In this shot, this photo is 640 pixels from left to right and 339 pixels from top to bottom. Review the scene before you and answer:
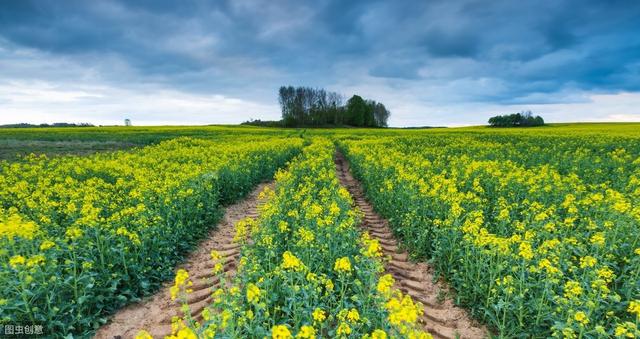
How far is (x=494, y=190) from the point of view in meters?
11.0

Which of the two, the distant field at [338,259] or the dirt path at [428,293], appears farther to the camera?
the dirt path at [428,293]

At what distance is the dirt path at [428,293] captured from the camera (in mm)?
5355

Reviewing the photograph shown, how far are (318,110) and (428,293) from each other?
103440 millimetres

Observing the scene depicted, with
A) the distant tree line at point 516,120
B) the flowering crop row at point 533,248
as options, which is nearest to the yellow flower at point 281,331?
the flowering crop row at point 533,248

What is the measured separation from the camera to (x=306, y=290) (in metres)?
4.76

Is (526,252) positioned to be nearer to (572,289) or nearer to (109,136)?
(572,289)

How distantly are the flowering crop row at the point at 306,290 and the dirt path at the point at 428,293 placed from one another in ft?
1.32

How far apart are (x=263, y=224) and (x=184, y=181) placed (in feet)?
14.8

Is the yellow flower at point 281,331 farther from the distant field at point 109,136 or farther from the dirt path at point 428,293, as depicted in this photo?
the distant field at point 109,136

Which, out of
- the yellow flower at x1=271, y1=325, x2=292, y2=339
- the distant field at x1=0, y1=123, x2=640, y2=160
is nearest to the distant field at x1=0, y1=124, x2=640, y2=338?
the yellow flower at x1=271, y1=325, x2=292, y2=339

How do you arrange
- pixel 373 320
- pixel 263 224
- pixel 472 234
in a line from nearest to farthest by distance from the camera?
1. pixel 373 320
2. pixel 472 234
3. pixel 263 224

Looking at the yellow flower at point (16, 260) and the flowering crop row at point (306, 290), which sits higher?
the yellow flower at point (16, 260)

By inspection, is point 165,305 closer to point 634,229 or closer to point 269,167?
point 634,229

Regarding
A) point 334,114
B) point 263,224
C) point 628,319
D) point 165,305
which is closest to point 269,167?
point 263,224
